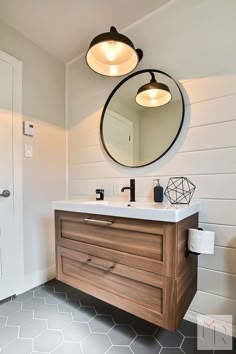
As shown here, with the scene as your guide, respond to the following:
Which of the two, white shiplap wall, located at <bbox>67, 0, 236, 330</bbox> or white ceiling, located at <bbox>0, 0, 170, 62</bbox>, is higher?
white ceiling, located at <bbox>0, 0, 170, 62</bbox>

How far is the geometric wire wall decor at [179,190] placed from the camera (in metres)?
1.46

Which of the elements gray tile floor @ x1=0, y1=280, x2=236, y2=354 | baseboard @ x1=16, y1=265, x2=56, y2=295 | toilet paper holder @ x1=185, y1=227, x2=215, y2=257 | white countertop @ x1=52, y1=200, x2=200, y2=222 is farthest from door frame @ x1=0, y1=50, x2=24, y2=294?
toilet paper holder @ x1=185, y1=227, x2=215, y2=257

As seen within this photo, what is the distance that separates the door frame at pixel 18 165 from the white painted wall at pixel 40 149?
2.1 inches

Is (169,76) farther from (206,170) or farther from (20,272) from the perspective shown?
(20,272)

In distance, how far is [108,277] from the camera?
4.19 feet

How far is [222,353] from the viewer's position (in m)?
1.18

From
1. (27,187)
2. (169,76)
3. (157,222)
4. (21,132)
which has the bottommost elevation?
(157,222)

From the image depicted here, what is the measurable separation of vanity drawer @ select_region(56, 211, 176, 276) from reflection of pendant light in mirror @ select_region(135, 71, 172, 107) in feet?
3.30

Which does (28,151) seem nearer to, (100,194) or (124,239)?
(100,194)

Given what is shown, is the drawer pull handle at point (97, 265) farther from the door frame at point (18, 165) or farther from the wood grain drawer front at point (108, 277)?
the door frame at point (18, 165)

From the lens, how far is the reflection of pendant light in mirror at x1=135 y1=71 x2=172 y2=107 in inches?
62.3

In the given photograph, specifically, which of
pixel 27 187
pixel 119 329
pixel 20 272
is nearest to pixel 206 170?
pixel 119 329

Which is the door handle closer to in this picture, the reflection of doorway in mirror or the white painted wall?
the white painted wall

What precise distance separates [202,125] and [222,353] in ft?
4.67
